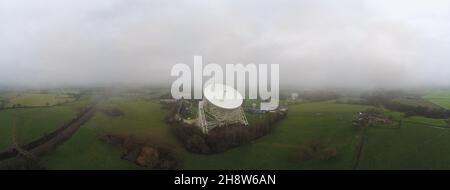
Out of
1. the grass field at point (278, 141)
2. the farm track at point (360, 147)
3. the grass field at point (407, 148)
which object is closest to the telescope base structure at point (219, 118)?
the grass field at point (278, 141)

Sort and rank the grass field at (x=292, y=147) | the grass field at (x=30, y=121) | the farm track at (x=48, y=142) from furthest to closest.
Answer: the grass field at (x=30, y=121) < the farm track at (x=48, y=142) < the grass field at (x=292, y=147)

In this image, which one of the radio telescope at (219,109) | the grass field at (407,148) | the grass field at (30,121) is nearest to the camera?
the grass field at (407,148)

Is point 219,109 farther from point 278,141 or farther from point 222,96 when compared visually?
point 278,141

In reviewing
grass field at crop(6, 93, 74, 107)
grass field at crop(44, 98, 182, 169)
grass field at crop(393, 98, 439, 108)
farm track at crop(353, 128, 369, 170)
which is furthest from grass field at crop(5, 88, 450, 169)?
grass field at crop(393, 98, 439, 108)

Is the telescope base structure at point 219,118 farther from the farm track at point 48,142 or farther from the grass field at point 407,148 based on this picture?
the farm track at point 48,142

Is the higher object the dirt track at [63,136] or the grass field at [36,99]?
the grass field at [36,99]

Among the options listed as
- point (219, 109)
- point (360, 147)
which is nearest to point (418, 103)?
point (360, 147)

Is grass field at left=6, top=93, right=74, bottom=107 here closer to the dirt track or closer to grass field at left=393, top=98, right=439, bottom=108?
the dirt track
